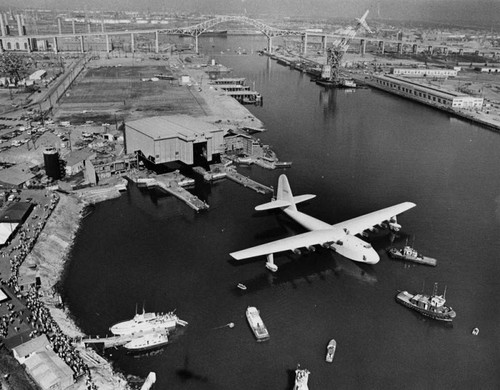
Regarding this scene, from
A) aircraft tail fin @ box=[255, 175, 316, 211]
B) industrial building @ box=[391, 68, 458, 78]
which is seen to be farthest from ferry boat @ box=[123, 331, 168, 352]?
industrial building @ box=[391, 68, 458, 78]

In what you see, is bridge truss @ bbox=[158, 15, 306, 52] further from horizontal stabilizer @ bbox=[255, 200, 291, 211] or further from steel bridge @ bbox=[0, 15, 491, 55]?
horizontal stabilizer @ bbox=[255, 200, 291, 211]

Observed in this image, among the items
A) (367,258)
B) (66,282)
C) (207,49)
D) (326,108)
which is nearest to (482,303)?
(367,258)

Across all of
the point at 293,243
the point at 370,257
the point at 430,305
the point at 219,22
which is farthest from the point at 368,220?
the point at 219,22

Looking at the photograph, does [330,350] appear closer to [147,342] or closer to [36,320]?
[147,342]

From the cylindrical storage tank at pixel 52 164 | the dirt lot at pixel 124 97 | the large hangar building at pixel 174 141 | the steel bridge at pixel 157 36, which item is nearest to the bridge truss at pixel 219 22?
the steel bridge at pixel 157 36

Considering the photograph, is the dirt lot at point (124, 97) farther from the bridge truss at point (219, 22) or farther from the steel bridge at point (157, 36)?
the bridge truss at point (219, 22)

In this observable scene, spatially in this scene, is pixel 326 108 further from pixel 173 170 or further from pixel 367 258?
pixel 367 258
